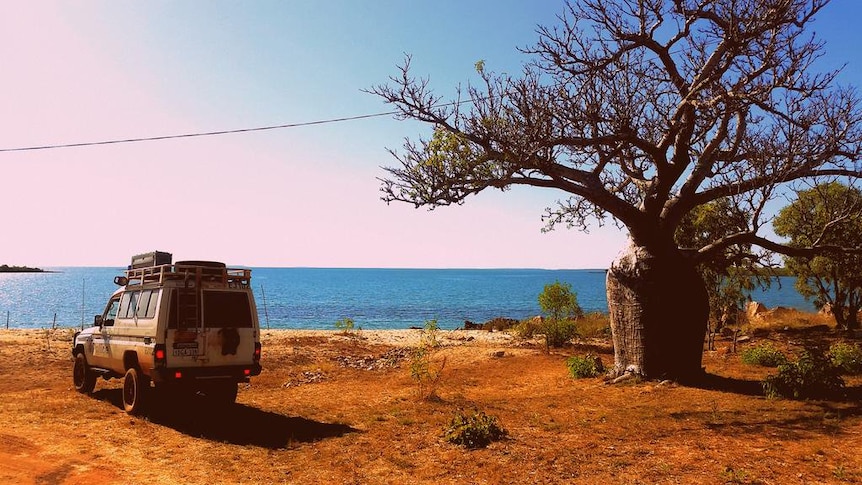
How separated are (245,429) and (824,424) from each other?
10.8m

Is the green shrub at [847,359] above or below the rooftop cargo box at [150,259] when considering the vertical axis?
below

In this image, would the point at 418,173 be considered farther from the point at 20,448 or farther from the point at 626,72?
the point at 20,448

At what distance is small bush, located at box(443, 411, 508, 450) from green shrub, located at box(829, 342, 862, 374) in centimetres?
1064

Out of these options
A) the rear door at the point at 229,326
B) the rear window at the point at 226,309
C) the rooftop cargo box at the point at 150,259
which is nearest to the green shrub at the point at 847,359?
the rear door at the point at 229,326

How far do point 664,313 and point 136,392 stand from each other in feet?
41.5

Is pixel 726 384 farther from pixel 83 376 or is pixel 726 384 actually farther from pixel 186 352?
pixel 83 376

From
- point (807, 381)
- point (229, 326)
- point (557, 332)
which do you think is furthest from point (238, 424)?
point (557, 332)

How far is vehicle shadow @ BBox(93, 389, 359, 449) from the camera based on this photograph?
34.4 ft

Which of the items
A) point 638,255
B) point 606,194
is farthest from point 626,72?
point 638,255

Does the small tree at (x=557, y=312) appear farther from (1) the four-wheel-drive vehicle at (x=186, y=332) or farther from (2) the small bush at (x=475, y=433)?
(1) the four-wheel-drive vehicle at (x=186, y=332)

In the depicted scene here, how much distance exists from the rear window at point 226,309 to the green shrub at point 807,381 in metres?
11.7

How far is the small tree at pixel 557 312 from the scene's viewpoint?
2417 cm

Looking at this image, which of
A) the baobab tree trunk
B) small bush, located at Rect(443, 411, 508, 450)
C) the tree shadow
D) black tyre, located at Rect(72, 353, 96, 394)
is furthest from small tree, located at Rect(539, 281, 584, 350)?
black tyre, located at Rect(72, 353, 96, 394)

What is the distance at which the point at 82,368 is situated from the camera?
49.8 ft
